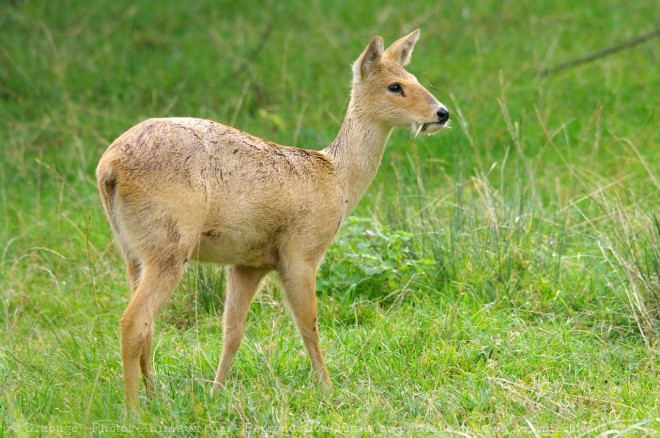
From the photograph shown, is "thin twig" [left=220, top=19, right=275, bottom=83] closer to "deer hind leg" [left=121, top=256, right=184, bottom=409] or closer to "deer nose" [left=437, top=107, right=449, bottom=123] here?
"deer nose" [left=437, top=107, right=449, bottom=123]

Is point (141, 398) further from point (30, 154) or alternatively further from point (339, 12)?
point (339, 12)

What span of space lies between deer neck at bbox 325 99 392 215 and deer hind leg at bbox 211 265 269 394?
2.02 ft

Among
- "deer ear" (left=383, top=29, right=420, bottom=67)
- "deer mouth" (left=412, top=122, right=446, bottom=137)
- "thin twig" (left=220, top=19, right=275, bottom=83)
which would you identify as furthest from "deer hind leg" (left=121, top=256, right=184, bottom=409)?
"thin twig" (left=220, top=19, right=275, bottom=83)

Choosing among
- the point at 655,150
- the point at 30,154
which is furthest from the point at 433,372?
the point at 30,154

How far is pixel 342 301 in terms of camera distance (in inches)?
250

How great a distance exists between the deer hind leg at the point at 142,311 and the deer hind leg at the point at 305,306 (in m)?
0.68

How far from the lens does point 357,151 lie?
5672mm

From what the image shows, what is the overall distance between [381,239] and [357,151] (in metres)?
1.09

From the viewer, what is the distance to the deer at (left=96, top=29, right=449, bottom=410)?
4.76 m

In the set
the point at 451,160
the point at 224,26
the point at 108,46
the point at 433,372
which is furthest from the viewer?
the point at 224,26

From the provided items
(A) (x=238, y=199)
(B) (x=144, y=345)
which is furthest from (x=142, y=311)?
(A) (x=238, y=199)

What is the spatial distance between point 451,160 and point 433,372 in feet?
11.7

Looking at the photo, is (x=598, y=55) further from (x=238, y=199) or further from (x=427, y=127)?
(x=238, y=199)

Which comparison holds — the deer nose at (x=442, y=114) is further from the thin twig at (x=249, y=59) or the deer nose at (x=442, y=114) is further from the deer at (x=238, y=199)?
the thin twig at (x=249, y=59)
